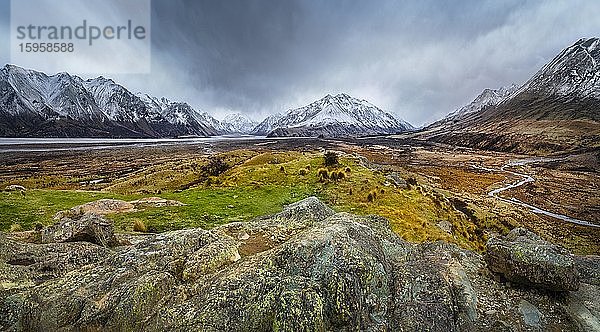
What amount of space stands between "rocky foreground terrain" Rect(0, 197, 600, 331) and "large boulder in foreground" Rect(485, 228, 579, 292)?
4cm

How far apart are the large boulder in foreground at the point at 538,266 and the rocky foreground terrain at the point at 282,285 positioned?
0.12 feet

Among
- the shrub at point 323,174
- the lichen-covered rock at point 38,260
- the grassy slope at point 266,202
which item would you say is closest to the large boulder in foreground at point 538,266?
the grassy slope at point 266,202

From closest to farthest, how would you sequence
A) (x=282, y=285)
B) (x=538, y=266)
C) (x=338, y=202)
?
(x=282, y=285), (x=538, y=266), (x=338, y=202)

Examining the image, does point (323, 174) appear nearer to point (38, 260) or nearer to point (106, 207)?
point (106, 207)

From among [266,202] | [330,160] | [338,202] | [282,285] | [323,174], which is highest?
[330,160]

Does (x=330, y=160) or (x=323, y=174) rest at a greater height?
(x=330, y=160)

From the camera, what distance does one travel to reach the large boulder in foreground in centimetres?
1137

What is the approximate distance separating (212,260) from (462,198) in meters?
56.8

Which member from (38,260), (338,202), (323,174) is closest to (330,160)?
(323,174)

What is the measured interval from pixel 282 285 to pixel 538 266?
370 inches

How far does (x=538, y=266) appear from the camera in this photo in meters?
11.5

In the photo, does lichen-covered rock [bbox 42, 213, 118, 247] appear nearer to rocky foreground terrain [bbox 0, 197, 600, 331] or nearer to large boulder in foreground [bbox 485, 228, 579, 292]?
rocky foreground terrain [bbox 0, 197, 600, 331]

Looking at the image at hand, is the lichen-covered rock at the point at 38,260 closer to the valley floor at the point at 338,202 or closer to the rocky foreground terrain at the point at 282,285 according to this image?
the rocky foreground terrain at the point at 282,285

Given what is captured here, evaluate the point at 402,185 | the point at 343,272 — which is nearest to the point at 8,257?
the point at 343,272
